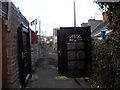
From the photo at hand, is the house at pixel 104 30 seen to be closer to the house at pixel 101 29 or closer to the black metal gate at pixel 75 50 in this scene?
the house at pixel 101 29

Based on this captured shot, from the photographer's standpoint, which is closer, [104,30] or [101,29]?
[104,30]

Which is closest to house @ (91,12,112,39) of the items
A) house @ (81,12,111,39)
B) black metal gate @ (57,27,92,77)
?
house @ (81,12,111,39)

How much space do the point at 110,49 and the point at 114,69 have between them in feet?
2.24

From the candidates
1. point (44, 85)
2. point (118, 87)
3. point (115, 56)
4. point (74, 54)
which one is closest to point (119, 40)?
point (115, 56)

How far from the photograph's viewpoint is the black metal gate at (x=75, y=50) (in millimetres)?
9633

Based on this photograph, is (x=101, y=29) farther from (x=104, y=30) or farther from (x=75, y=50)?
(x=75, y=50)

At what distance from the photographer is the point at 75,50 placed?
977 centimetres

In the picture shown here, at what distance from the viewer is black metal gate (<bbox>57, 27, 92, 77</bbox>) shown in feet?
31.6

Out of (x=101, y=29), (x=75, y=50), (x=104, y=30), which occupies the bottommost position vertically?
(x=75, y=50)

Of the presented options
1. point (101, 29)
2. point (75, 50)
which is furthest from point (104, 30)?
point (101, 29)

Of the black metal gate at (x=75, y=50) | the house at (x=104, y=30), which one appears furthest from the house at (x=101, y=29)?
the black metal gate at (x=75, y=50)

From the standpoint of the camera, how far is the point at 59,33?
968cm

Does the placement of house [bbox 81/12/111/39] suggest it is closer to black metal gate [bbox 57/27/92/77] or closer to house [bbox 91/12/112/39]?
house [bbox 91/12/112/39]

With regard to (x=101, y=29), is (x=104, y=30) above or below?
below
